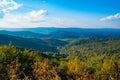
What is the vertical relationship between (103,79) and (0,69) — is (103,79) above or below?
below

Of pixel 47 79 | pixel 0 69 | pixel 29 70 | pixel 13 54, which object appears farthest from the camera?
pixel 13 54

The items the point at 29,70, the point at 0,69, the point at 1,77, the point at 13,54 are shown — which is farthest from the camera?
the point at 13,54

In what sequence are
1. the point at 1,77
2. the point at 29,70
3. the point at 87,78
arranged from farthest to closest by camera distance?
the point at 29,70
the point at 1,77
the point at 87,78

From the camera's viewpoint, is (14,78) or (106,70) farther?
(106,70)

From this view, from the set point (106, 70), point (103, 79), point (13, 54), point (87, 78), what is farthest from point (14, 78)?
point (106, 70)

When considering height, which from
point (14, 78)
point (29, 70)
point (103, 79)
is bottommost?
point (103, 79)

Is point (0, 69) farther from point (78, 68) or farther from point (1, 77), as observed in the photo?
point (78, 68)

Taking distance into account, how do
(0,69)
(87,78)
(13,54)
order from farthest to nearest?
(13,54)
(0,69)
(87,78)

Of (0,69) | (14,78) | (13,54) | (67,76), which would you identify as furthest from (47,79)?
(13,54)

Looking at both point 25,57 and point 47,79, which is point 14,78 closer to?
point 47,79
